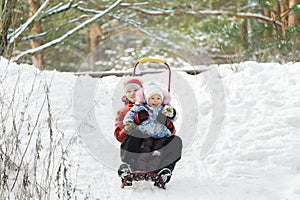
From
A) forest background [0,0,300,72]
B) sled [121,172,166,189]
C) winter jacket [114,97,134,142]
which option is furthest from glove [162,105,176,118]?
forest background [0,0,300,72]

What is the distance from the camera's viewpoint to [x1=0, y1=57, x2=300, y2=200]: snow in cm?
341

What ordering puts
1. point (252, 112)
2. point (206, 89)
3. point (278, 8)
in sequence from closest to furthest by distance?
point (252, 112) → point (206, 89) → point (278, 8)

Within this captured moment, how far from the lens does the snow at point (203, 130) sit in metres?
3.41

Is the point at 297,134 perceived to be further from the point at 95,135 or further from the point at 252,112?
the point at 95,135

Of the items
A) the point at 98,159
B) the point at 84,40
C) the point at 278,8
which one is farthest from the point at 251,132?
the point at 84,40

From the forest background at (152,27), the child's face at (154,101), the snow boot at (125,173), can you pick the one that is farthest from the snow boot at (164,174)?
the forest background at (152,27)

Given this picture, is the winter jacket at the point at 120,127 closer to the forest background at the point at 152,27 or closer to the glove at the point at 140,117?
the glove at the point at 140,117

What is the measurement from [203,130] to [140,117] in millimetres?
1296

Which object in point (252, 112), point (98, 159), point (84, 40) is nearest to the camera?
point (98, 159)

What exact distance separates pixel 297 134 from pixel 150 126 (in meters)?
1.44

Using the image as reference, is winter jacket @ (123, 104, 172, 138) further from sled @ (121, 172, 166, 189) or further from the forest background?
the forest background

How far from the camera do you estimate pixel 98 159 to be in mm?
3945

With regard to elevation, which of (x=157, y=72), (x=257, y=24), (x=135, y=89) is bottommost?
(x=135, y=89)

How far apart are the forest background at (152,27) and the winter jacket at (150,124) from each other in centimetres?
132
